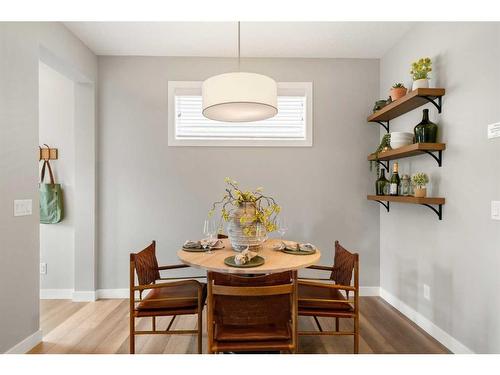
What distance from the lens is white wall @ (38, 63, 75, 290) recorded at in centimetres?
306

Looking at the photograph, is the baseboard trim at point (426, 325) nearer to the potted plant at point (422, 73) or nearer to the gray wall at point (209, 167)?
the gray wall at point (209, 167)

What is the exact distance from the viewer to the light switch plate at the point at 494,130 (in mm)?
1678

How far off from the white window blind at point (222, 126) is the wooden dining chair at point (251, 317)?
1931mm

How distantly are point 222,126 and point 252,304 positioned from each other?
7.01 feet

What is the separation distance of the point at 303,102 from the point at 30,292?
3.01 meters

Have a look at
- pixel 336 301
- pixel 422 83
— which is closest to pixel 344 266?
pixel 336 301

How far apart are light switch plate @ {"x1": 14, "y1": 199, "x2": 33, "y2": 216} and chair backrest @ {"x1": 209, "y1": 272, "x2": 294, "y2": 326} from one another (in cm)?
154

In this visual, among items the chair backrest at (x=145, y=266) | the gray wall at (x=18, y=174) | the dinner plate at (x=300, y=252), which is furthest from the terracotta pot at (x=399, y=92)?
the gray wall at (x=18, y=174)

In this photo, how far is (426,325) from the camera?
2.36 meters

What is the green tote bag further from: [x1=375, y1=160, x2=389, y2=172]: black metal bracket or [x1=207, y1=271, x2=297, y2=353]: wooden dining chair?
[x1=375, y1=160, x2=389, y2=172]: black metal bracket

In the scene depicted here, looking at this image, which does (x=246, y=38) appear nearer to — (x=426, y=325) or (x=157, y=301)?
(x=157, y=301)
